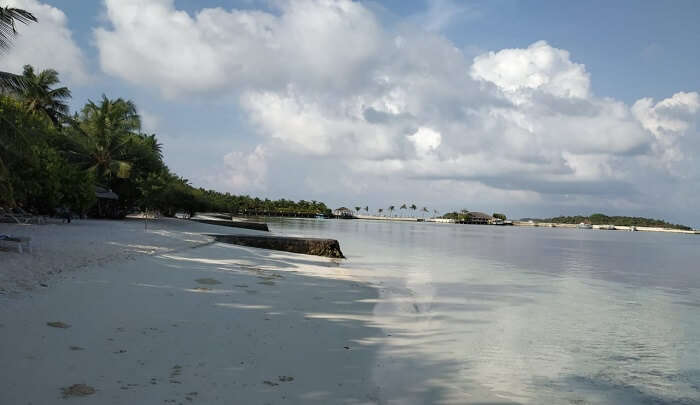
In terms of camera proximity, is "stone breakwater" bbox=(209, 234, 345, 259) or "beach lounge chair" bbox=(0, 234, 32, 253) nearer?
"beach lounge chair" bbox=(0, 234, 32, 253)

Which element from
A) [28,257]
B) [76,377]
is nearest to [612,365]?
[76,377]

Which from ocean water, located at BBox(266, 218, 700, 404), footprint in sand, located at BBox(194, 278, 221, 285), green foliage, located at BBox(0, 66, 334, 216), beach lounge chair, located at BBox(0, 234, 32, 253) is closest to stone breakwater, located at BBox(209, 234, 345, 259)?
ocean water, located at BBox(266, 218, 700, 404)

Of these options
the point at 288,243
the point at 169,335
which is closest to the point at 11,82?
the point at 169,335

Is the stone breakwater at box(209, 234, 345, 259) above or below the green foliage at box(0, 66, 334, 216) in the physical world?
below

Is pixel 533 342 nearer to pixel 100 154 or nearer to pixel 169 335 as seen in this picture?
pixel 169 335

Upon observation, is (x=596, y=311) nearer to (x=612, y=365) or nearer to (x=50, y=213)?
(x=612, y=365)

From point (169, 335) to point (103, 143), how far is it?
93.8 ft

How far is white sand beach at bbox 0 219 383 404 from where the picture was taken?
180 inches

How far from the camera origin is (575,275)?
20.7 m

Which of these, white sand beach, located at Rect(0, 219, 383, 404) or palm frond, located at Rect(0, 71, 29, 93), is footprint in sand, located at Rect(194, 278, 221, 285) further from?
palm frond, located at Rect(0, 71, 29, 93)

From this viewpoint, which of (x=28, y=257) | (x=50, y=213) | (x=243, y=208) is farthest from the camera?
(x=243, y=208)

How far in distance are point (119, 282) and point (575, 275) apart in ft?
60.6

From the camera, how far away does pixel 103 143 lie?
3077 cm

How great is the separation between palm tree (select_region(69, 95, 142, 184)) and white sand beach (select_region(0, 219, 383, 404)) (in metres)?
20.6
